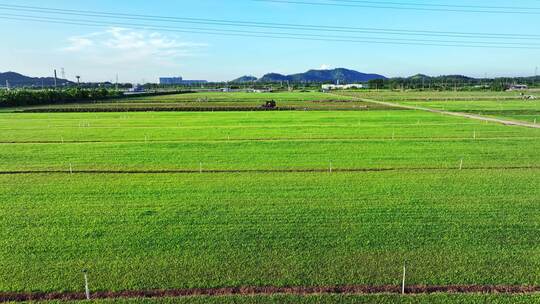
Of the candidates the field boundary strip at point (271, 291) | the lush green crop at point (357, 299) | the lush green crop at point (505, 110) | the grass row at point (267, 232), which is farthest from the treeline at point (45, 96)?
the lush green crop at point (357, 299)

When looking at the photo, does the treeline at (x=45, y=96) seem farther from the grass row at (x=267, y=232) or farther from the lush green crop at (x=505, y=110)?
the lush green crop at (x=505, y=110)

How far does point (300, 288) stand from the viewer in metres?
8.53

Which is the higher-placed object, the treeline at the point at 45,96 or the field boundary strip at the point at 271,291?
the treeline at the point at 45,96

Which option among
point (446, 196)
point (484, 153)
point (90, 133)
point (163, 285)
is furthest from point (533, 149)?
point (90, 133)

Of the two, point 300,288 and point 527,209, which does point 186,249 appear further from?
point 527,209

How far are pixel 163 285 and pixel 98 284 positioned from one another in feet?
4.59

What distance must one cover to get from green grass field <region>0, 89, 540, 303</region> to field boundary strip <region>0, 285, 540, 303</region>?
0.66 ft

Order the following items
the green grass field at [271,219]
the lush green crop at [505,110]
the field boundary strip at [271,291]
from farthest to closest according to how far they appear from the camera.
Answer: the lush green crop at [505,110] → the green grass field at [271,219] → the field boundary strip at [271,291]

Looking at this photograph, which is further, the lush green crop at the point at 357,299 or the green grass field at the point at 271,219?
the green grass field at the point at 271,219

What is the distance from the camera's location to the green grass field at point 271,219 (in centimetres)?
911

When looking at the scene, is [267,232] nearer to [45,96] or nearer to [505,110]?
[505,110]

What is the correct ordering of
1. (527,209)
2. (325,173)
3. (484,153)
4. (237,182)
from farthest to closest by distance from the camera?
(484,153), (325,173), (237,182), (527,209)

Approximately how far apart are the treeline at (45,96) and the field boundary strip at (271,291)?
85.1 metres

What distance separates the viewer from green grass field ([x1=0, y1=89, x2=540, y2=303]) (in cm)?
911
